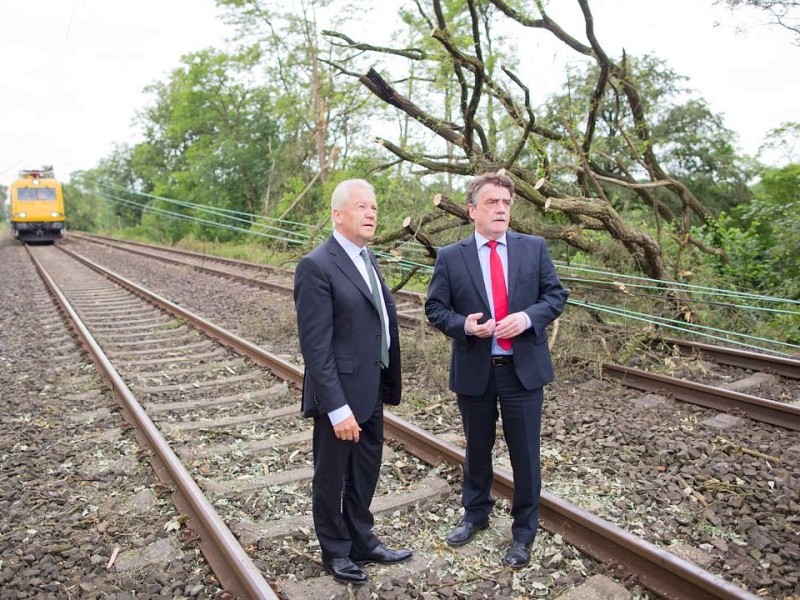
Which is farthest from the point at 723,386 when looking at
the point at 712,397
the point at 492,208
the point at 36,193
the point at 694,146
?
the point at 36,193

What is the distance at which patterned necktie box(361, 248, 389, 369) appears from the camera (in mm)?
3246

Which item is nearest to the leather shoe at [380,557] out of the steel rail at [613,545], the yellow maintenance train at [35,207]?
the steel rail at [613,545]

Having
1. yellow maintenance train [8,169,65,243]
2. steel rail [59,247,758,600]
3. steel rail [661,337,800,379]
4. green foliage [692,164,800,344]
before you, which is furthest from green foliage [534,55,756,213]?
yellow maintenance train [8,169,65,243]

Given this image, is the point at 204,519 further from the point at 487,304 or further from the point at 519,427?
the point at 487,304

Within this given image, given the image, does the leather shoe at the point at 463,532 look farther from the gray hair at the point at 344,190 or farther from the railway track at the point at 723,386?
the railway track at the point at 723,386

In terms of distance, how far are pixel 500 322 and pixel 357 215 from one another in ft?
2.92

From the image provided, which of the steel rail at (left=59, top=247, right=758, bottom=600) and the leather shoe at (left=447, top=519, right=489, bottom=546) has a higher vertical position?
the steel rail at (left=59, top=247, right=758, bottom=600)

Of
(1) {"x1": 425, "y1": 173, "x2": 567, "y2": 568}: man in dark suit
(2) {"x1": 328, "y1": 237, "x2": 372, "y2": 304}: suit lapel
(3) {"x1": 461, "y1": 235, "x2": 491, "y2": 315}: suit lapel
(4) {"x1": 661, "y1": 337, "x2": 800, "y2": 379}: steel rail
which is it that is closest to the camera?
(2) {"x1": 328, "y1": 237, "x2": 372, "y2": 304}: suit lapel

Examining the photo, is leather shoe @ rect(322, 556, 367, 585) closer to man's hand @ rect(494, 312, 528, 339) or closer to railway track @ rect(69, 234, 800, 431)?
man's hand @ rect(494, 312, 528, 339)

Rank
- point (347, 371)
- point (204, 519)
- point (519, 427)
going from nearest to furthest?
→ point (347, 371)
point (519, 427)
point (204, 519)

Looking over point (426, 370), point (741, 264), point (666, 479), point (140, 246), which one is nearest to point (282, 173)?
point (140, 246)

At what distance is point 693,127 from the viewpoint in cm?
2131

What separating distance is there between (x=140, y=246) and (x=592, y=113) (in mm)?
24799

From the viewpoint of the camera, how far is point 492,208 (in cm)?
→ 339
